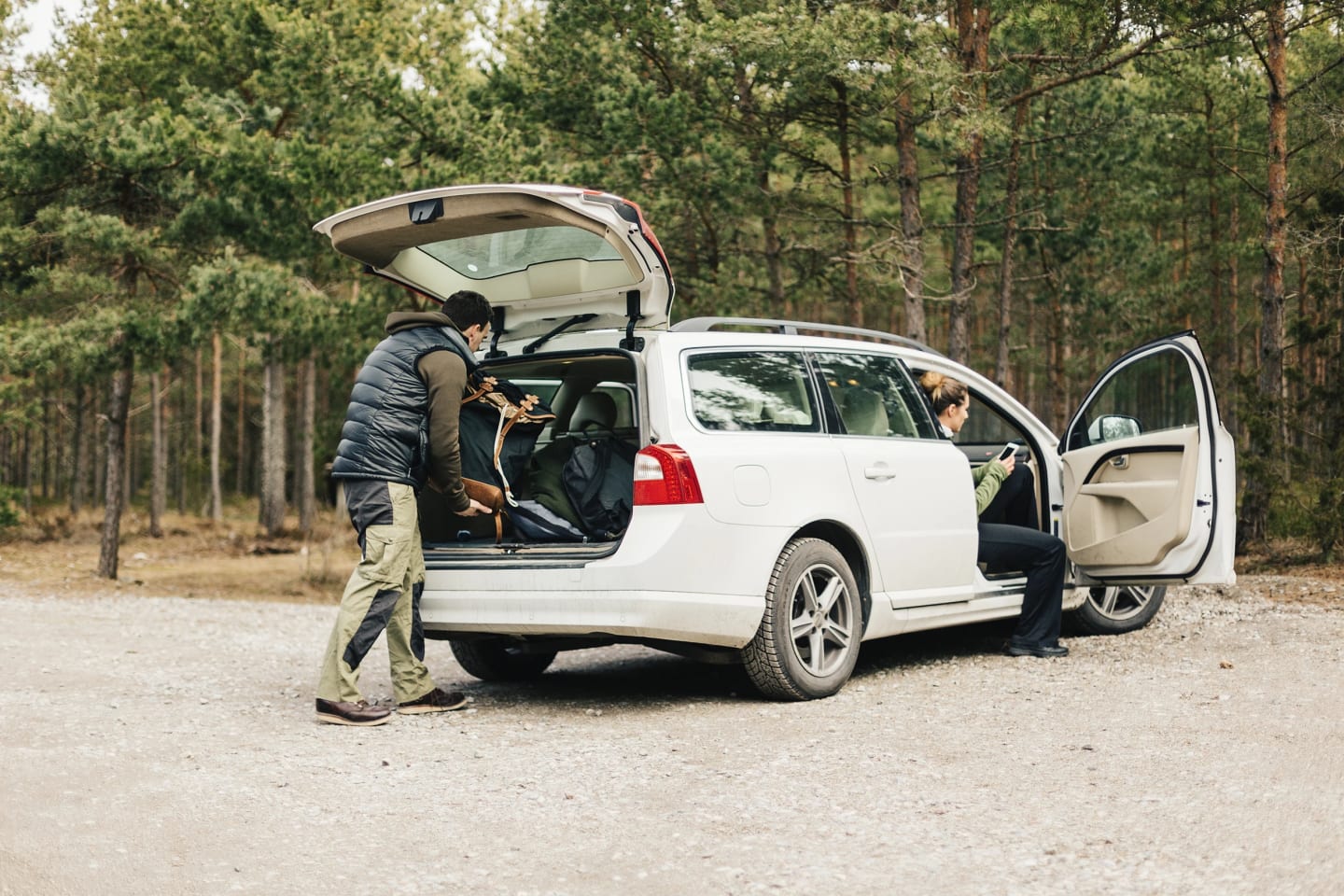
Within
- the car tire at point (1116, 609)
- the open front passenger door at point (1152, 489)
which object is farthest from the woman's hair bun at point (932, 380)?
the car tire at point (1116, 609)

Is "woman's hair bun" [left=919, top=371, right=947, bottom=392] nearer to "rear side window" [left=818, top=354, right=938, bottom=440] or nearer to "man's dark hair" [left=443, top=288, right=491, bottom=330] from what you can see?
"rear side window" [left=818, top=354, right=938, bottom=440]

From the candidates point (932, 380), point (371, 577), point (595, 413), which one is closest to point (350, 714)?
point (371, 577)

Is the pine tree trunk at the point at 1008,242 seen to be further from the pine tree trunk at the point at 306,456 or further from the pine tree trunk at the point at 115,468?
the pine tree trunk at the point at 306,456

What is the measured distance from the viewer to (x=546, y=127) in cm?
1884

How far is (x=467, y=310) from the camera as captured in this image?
649 centimetres

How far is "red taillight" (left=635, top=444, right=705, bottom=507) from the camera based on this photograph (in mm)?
5922

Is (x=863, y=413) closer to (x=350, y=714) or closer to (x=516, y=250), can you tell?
(x=516, y=250)

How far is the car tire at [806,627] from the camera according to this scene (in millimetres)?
6199

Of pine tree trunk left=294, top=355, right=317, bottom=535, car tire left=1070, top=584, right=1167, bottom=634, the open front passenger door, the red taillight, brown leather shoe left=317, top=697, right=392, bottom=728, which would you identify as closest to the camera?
the red taillight

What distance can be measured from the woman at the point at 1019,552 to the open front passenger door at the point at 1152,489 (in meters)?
0.36

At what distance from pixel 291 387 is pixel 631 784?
159ft

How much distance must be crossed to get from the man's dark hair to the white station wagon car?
389mm

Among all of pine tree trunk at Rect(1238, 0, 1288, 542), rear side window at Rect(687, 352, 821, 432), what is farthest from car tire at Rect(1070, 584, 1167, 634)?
pine tree trunk at Rect(1238, 0, 1288, 542)

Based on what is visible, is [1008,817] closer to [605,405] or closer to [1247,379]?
[605,405]
